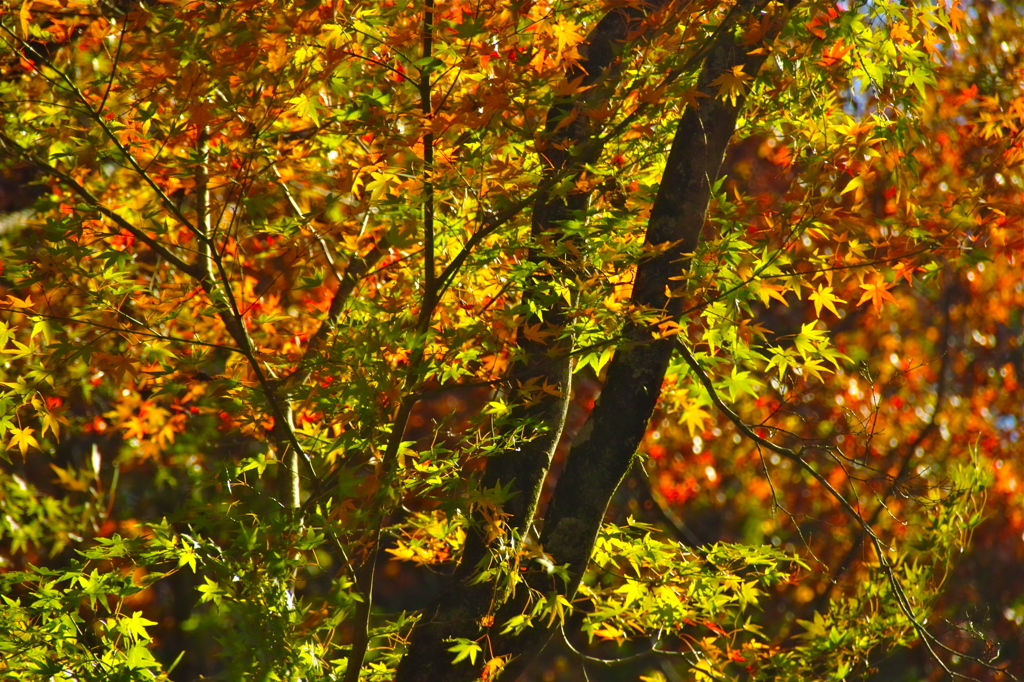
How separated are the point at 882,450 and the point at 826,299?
6477 mm

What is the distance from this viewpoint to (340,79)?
9.16 feet

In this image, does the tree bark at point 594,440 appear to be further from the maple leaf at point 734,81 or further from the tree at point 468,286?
the maple leaf at point 734,81

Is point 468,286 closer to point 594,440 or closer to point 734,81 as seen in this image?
point 594,440

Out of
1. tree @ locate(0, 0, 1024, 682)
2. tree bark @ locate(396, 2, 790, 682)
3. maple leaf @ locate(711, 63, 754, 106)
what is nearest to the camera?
tree @ locate(0, 0, 1024, 682)

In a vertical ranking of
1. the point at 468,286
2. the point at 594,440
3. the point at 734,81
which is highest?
the point at 734,81

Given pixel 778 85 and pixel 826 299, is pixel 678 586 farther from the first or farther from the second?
pixel 778 85

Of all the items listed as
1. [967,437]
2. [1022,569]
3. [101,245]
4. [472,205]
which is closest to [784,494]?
[967,437]

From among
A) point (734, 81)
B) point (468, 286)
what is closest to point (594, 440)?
point (468, 286)

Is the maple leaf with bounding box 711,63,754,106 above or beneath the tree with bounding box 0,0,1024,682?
above

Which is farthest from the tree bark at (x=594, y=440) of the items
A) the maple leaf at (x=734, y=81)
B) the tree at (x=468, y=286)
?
the maple leaf at (x=734, y=81)

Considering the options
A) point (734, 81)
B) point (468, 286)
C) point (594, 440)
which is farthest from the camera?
point (468, 286)

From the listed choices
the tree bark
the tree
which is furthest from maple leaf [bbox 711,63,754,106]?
the tree bark

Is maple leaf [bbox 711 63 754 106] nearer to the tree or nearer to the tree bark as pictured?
the tree

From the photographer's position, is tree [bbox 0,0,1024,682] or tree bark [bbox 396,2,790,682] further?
tree bark [bbox 396,2,790,682]
